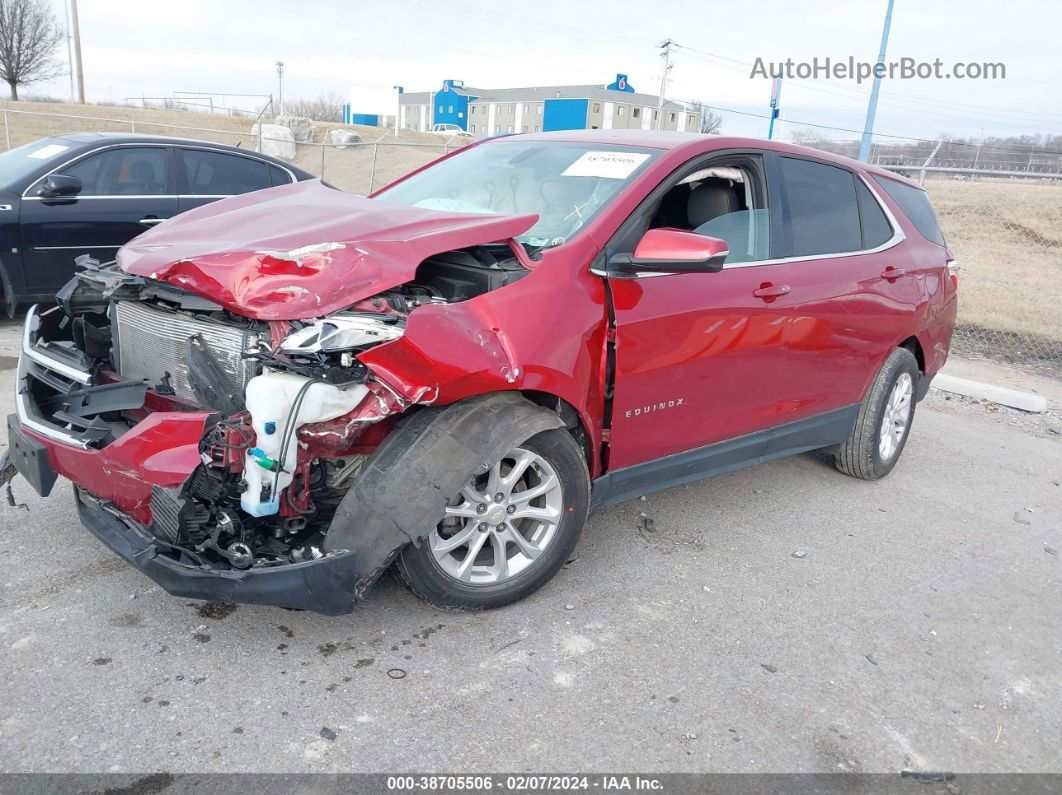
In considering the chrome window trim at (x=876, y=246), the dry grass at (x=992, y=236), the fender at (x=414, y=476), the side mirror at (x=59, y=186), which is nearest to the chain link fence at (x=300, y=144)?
the dry grass at (x=992, y=236)

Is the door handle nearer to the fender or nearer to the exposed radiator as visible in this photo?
the fender

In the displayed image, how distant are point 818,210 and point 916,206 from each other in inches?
→ 52.0

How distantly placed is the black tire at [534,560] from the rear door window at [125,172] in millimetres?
5496

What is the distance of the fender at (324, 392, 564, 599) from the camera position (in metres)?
2.76

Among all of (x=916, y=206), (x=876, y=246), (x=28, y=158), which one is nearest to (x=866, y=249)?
(x=876, y=246)

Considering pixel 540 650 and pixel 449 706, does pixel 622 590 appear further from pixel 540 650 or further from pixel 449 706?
pixel 449 706

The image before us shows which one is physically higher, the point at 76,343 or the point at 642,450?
the point at 76,343

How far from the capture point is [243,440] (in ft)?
8.79

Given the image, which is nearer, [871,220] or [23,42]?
[871,220]

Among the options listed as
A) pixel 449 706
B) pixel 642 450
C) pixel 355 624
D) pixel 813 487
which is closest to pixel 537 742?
pixel 449 706

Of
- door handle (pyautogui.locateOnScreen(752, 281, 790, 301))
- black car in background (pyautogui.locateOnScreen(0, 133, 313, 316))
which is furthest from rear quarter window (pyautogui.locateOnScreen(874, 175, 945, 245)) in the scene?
black car in background (pyautogui.locateOnScreen(0, 133, 313, 316))

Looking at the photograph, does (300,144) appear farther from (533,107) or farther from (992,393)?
(533,107)

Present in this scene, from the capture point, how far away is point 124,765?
2309mm

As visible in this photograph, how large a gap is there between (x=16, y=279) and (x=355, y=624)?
5228 mm
